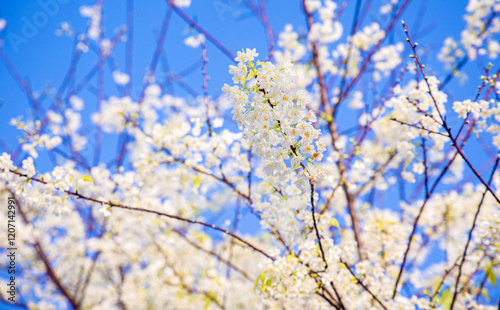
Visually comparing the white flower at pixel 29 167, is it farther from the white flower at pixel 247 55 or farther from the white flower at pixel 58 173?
the white flower at pixel 247 55

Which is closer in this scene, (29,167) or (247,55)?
(247,55)

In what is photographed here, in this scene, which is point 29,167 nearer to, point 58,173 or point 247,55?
point 58,173

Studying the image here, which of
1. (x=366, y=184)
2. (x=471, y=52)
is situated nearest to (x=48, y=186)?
(x=366, y=184)

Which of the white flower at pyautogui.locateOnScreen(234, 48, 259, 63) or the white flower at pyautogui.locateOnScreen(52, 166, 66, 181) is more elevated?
the white flower at pyautogui.locateOnScreen(234, 48, 259, 63)

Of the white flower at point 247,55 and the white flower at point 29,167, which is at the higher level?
the white flower at point 247,55

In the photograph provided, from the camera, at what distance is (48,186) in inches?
86.6

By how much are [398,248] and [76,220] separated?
7.21 m

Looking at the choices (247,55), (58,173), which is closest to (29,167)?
(58,173)

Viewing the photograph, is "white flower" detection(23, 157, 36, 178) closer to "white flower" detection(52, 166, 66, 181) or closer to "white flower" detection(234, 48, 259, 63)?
"white flower" detection(52, 166, 66, 181)

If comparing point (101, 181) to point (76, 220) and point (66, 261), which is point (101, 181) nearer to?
point (76, 220)

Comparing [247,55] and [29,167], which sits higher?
[247,55]

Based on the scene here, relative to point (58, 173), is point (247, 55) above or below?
above

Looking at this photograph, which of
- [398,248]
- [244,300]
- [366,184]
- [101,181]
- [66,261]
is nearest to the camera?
[398,248]

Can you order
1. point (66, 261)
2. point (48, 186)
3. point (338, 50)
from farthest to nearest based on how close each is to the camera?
1. point (66, 261)
2. point (338, 50)
3. point (48, 186)
